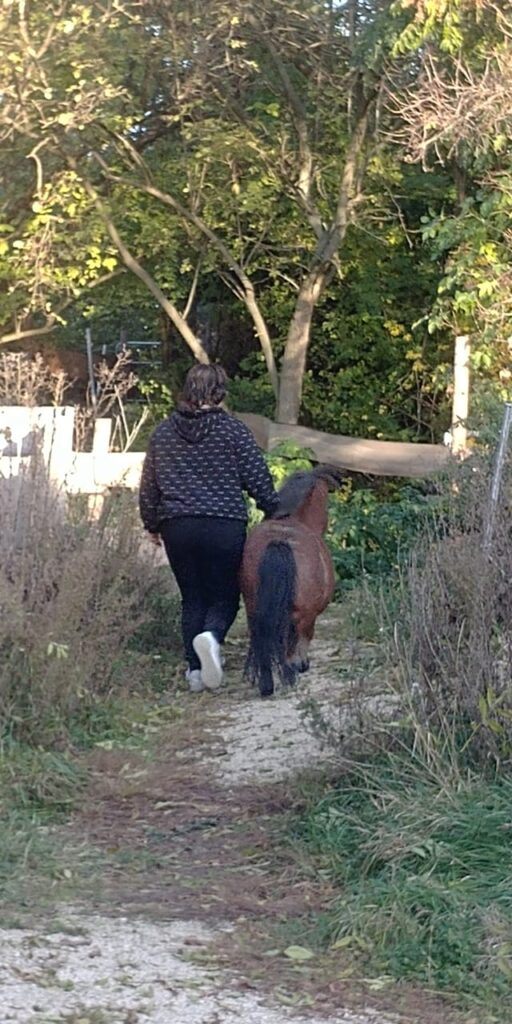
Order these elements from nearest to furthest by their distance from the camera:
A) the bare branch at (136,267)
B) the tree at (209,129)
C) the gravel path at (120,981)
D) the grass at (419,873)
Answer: the gravel path at (120,981), the grass at (419,873), the tree at (209,129), the bare branch at (136,267)

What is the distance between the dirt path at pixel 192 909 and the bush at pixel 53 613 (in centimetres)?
37

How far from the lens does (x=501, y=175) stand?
11883 millimetres

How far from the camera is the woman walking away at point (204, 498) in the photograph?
731 centimetres

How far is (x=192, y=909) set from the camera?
181 inches

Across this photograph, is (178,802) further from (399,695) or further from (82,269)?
(82,269)

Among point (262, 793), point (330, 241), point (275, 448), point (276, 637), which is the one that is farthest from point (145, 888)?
point (330, 241)

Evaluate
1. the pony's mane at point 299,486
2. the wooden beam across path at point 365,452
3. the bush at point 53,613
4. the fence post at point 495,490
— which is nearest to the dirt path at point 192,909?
the bush at point 53,613

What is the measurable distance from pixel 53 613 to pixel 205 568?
4.65 ft

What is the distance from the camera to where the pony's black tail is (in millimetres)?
6879

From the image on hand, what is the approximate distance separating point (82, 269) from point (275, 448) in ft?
14.4

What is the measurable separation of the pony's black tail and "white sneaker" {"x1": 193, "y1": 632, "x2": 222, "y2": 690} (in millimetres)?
305

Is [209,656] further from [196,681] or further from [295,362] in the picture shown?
[295,362]

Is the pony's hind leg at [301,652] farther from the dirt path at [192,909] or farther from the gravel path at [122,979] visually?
the gravel path at [122,979]

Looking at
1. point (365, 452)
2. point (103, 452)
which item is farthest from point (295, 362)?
point (103, 452)
